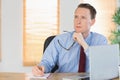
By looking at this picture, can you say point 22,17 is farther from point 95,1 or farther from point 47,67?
point 47,67

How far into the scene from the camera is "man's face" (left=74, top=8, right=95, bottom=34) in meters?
2.39

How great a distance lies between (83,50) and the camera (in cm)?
239

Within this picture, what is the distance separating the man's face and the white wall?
5.69 ft

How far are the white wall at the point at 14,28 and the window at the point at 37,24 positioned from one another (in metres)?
0.09

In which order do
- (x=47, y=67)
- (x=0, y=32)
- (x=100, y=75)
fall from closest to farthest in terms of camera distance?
(x=100, y=75)
(x=47, y=67)
(x=0, y=32)

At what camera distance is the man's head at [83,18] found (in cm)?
239

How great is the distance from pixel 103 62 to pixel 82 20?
692mm

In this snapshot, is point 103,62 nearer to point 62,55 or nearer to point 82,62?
point 82,62

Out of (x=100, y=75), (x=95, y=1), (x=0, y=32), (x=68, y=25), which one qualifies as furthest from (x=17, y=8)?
(x=100, y=75)

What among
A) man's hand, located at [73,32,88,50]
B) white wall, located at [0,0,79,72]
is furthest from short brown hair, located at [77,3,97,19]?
white wall, located at [0,0,79,72]

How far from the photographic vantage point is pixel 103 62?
5.94 ft

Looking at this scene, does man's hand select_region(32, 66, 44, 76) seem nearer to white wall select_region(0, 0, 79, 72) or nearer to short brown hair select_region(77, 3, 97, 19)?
short brown hair select_region(77, 3, 97, 19)

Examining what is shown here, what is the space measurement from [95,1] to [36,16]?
3.37ft

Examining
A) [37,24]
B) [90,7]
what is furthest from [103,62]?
[37,24]
